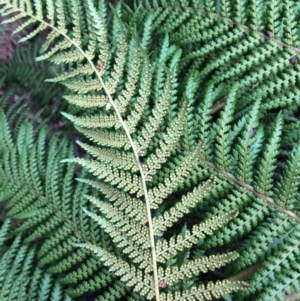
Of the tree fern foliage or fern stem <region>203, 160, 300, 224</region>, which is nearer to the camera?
the tree fern foliage

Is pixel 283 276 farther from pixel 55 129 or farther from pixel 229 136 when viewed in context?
pixel 55 129

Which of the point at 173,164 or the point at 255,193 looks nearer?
the point at 255,193

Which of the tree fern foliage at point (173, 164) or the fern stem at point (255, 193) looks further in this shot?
the fern stem at point (255, 193)

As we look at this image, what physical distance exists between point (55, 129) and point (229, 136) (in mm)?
1220

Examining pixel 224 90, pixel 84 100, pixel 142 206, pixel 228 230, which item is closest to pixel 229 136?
pixel 224 90

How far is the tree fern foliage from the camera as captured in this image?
1.46 meters

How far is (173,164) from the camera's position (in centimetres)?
176

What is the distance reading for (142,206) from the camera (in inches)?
57.5

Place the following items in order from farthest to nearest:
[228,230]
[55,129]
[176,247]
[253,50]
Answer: [55,129]
[253,50]
[228,230]
[176,247]

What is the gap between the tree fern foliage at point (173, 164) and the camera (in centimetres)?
146

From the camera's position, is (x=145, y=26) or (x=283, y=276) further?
(x=145, y=26)

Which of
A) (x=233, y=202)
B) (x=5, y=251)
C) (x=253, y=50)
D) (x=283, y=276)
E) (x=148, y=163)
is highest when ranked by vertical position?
(x=253, y=50)

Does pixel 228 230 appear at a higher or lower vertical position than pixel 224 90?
lower

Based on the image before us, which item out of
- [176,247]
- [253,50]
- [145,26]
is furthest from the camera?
[145,26]
